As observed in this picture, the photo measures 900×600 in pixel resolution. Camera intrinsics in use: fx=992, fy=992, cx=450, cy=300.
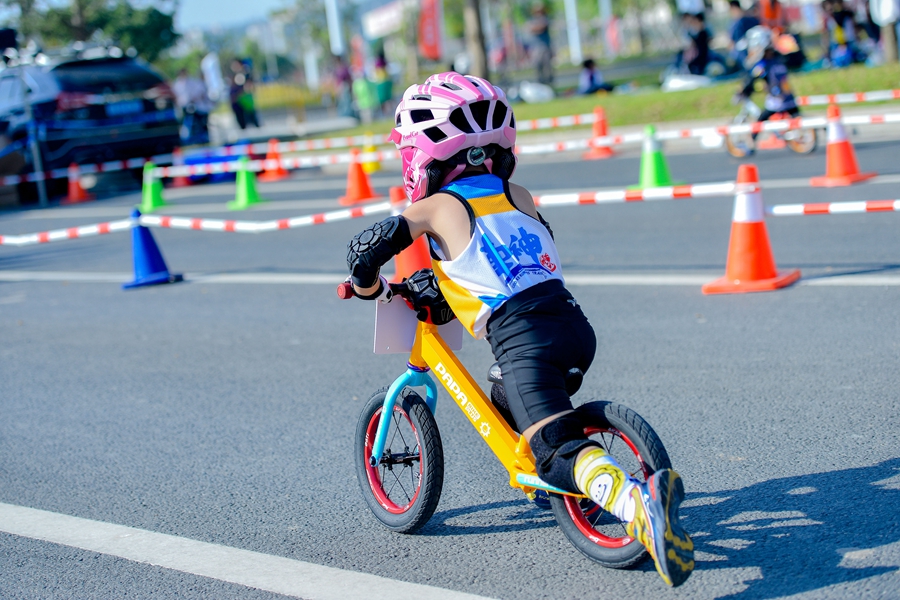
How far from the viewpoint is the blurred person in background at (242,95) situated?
25.5m

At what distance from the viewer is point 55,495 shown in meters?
4.77

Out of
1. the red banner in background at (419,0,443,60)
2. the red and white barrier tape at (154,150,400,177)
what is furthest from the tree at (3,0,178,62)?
the red and white barrier tape at (154,150,400,177)

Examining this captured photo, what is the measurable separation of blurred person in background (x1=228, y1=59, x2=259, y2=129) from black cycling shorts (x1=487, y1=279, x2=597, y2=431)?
2335 cm

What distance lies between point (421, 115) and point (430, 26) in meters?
28.9

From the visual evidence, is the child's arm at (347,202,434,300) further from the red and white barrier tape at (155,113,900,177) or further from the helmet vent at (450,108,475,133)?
the red and white barrier tape at (155,113,900,177)

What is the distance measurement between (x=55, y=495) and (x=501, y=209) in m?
2.74

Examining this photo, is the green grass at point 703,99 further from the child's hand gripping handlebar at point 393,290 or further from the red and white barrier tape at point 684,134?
the child's hand gripping handlebar at point 393,290

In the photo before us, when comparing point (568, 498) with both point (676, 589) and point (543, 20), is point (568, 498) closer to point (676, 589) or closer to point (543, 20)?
point (676, 589)

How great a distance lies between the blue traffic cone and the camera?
1010 cm

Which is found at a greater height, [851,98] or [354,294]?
[851,98]

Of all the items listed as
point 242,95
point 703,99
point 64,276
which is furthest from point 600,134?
point 242,95

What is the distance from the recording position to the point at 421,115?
3.48 meters

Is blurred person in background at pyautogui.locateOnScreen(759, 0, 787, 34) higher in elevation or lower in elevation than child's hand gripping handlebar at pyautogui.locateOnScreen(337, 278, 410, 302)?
higher

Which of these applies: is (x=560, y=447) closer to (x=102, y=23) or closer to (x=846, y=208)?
(x=846, y=208)
